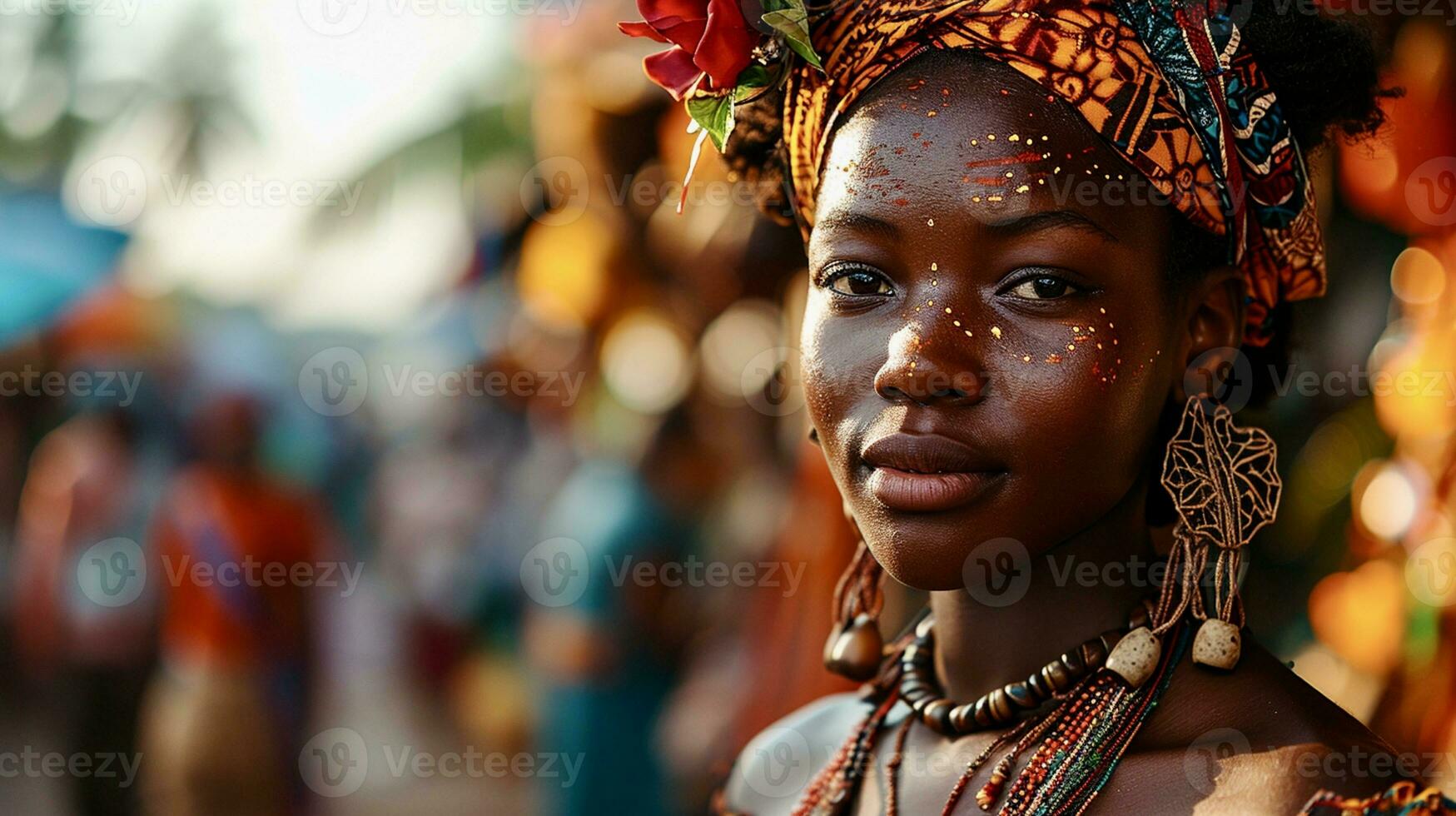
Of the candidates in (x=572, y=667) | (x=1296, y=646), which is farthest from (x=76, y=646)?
(x=1296, y=646)

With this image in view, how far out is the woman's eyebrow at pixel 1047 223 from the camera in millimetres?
1851

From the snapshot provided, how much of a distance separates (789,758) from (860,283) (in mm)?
911

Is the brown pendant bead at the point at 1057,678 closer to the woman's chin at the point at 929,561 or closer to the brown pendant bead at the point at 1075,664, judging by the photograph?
the brown pendant bead at the point at 1075,664

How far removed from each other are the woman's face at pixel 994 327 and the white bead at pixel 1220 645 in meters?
0.20

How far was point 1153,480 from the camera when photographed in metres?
2.08

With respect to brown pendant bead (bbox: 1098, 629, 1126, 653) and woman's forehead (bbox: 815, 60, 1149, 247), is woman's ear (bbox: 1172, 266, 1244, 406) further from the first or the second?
brown pendant bead (bbox: 1098, 629, 1126, 653)

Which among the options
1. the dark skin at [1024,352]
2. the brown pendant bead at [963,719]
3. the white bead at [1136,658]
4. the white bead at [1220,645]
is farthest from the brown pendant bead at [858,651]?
the white bead at [1220,645]

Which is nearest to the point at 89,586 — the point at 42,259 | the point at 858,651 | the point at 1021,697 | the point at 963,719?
the point at 42,259

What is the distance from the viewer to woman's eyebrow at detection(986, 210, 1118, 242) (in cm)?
185

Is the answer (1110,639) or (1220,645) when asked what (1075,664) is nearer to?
(1110,639)

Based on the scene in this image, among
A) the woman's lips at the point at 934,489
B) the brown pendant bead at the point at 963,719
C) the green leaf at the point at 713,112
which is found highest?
the green leaf at the point at 713,112

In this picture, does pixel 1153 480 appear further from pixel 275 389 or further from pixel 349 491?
pixel 349 491

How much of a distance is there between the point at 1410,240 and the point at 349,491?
→ 6007 millimetres

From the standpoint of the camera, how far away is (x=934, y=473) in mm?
1862
